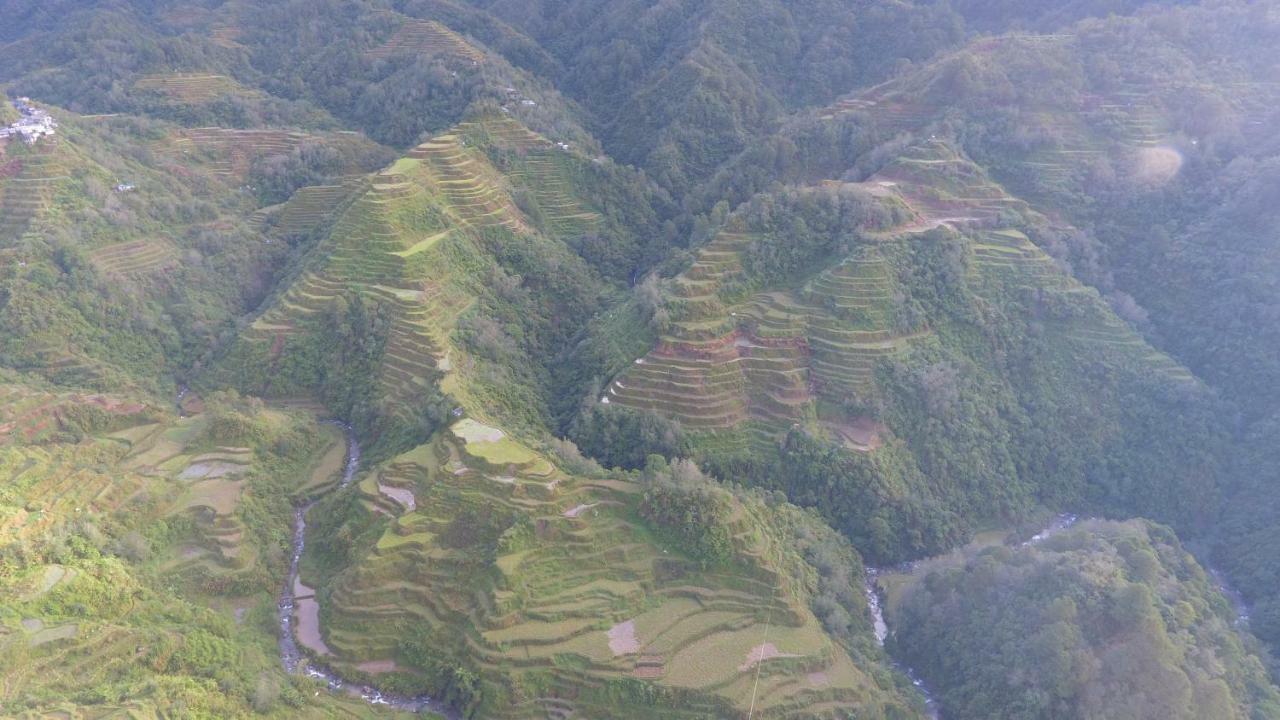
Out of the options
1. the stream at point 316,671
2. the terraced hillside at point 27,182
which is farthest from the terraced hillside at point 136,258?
the stream at point 316,671

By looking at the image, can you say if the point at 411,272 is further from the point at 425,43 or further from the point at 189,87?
the point at 425,43

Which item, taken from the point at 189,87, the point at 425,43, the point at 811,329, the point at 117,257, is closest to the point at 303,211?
the point at 117,257

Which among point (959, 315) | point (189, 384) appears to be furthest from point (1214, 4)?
point (189, 384)

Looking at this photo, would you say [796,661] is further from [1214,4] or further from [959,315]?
[1214,4]

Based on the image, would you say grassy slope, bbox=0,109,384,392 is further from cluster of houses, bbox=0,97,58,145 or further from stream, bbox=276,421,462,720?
stream, bbox=276,421,462,720

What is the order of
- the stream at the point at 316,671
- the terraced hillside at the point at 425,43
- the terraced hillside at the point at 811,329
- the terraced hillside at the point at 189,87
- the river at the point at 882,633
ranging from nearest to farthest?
the stream at the point at 316,671
the river at the point at 882,633
the terraced hillside at the point at 811,329
the terraced hillside at the point at 189,87
the terraced hillside at the point at 425,43

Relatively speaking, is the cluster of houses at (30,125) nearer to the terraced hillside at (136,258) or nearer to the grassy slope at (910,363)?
the terraced hillside at (136,258)
